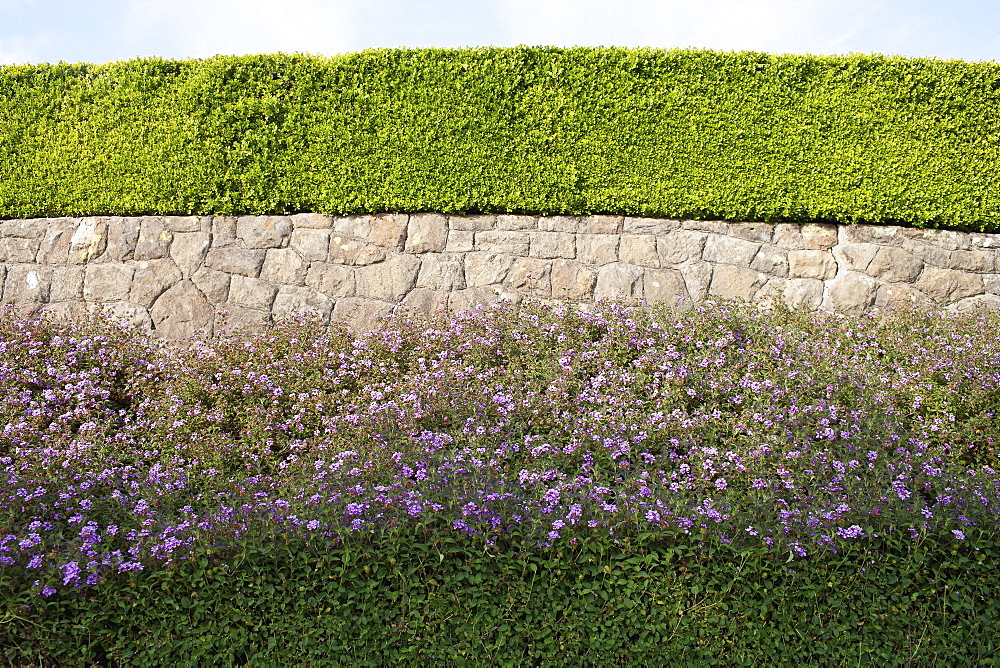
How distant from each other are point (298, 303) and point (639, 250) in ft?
10.7

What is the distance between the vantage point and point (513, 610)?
314 cm

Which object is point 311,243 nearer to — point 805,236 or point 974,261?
point 805,236

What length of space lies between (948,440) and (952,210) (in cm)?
402

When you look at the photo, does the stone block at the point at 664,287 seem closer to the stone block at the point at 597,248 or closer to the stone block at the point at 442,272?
the stone block at the point at 597,248

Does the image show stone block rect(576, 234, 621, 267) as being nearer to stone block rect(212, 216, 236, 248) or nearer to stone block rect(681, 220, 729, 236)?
stone block rect(681, 220, 729, 236)

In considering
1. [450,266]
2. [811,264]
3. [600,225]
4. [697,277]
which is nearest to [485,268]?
[450,266]

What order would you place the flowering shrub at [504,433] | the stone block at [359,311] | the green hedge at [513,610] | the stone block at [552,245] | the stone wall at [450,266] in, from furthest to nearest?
the stone block at [552,245]
the stone wall at [450,266]
the stone block at [359,311]
the flowering shrub at [504,433]
the green hedge at [513,610]

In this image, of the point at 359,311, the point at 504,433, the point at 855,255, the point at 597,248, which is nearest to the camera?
the point at 504,433

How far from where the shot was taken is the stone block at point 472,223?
7516 millimetres

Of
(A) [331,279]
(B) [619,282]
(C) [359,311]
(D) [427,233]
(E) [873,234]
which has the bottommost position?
(C) [359,311]

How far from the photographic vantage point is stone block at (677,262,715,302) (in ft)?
23.9

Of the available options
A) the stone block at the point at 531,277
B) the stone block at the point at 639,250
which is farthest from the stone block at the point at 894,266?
the stone block at the point at 531,277

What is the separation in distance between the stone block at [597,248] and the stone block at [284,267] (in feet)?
8.62

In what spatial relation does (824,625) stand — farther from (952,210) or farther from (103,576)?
(952,210)
